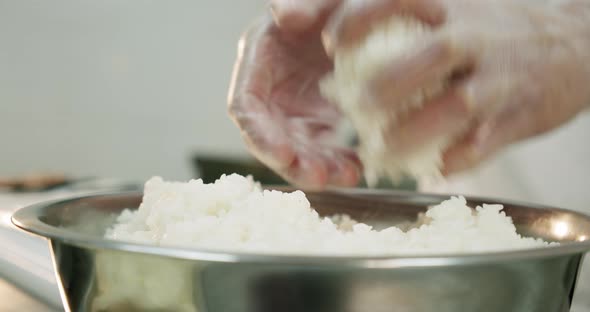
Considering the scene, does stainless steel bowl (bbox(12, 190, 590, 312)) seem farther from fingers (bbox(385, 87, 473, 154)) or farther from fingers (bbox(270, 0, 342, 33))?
fingers (bbox(270, 0, 342, 33))

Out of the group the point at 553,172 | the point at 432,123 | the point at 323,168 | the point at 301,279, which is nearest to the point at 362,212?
the point at 323,168

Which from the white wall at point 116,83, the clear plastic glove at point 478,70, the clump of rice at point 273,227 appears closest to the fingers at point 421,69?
the clear plastic glove at point 478,70

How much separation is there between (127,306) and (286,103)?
458mm

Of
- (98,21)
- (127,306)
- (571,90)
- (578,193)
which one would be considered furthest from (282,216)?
(98,21)

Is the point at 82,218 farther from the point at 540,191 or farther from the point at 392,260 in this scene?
the point at 540,191

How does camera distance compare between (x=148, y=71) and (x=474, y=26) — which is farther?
(x=148, y=71)

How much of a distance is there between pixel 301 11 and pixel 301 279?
382 millimetres

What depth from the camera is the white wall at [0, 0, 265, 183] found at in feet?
8.24

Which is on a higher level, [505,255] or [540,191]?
[505,255]

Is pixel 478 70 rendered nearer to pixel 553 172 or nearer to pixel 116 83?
pixel 553 172

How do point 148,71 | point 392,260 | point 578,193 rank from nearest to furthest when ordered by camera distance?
1. point 392,260
2. point 578,193
3. point 148,71

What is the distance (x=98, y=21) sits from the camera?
2674 mm

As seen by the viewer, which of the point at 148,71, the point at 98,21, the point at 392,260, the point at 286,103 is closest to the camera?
the point at 392,260

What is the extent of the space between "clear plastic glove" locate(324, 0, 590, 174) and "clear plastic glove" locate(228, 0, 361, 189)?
15cm
